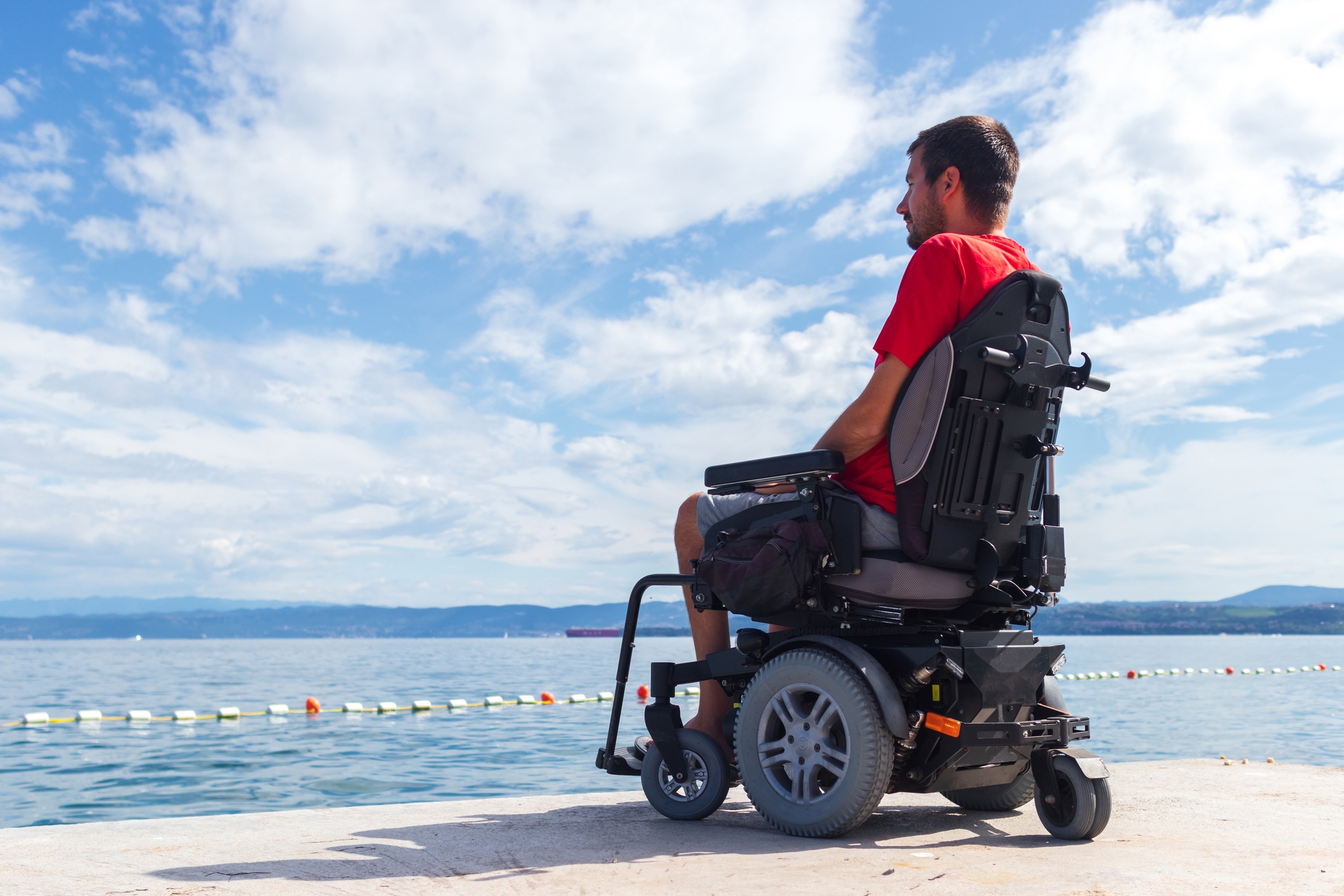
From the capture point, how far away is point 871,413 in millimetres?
3012

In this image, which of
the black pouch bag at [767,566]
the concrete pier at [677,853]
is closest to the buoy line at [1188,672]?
the concrete pier at [677,853]

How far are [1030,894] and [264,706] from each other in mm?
17946

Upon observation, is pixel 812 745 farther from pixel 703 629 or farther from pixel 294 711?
pixel 294 711

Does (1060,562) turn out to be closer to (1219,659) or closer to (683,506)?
(683,506)

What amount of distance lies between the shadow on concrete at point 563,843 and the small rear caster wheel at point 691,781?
0.05m

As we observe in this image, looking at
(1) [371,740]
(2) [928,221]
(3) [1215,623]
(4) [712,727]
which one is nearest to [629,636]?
(4) [712,727]

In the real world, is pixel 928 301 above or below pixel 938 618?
above

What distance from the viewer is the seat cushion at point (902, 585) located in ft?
9.63

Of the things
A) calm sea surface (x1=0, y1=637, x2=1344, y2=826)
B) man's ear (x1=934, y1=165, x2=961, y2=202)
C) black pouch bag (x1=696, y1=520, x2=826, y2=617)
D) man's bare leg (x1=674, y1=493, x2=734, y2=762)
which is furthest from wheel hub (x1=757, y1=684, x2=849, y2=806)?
calm sea surface (x1=0, y1=637, x2=1344, y2=826)

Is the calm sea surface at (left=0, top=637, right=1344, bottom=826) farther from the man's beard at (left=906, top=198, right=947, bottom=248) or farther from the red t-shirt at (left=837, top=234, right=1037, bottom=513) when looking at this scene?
the man's beard at (left=906, top=198, right=947, bottom=248)

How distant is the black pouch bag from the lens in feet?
9.70

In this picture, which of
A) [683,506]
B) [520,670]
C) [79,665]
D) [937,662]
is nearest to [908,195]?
[683,506]

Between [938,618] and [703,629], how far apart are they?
869 mm

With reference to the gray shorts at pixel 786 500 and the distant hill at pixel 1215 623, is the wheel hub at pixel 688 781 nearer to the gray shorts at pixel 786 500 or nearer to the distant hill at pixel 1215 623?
the gray shorts at pixel 786 500
